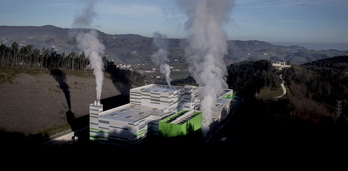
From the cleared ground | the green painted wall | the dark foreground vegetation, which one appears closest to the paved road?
the dark foreground vegetation

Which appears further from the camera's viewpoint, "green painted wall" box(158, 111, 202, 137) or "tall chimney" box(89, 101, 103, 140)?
"tall chimney" box(89, 101, 103, 140)

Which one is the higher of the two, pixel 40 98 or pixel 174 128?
pixel 40 98

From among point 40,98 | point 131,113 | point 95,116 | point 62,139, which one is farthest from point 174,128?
point 40,98

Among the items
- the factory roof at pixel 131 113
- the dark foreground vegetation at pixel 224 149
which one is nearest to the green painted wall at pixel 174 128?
the dark foreground vegetation at pixel 224 149

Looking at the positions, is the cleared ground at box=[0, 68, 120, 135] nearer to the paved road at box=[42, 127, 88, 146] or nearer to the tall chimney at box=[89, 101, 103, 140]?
the paved road at box=[42, 127, 88, 146]

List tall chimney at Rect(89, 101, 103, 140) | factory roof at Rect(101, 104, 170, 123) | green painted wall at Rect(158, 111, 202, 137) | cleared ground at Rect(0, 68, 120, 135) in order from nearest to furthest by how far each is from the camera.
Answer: green painted wall at Rect(158, 111, 202, 137), tall chimney at Rect(89, 101, 103, 140), factory roof at Rect(101, 104, 170, 123), cleared ground at Rect(0, 68, 120, 135)

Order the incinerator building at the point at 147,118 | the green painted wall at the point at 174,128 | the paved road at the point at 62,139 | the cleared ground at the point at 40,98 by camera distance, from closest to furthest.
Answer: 1. the incinerator building at the point at 147,118
2. the green painted wall at the point at 174,128
3. the paved road at the point at 62,139
4. the cleared ground at the point at 40,98

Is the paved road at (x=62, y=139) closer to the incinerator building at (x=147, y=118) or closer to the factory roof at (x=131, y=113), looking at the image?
the incinerator building at (x=147, y=118)

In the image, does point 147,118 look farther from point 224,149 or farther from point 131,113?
point 224,149

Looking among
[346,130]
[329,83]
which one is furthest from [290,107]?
[329,83]
